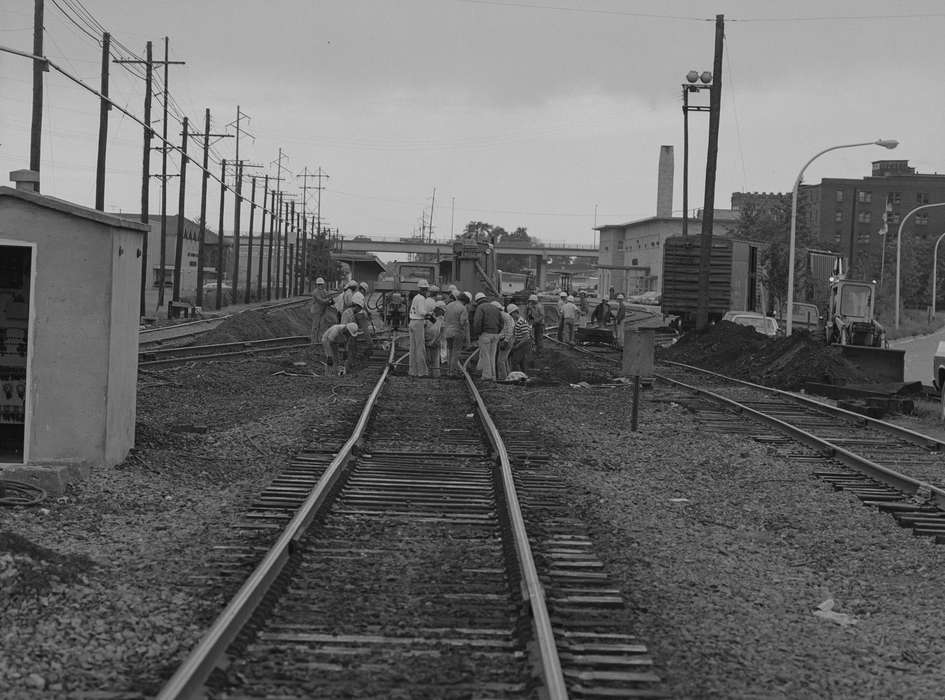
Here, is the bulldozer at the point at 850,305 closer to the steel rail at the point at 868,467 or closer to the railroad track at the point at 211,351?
the railroad track at the point at 211,351

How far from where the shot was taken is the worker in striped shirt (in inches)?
968

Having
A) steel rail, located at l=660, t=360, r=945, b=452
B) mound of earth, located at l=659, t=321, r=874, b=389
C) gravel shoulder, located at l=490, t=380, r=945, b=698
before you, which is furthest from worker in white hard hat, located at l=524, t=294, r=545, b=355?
gravel shoulder, located at l=490, t=380, r=945, b=698

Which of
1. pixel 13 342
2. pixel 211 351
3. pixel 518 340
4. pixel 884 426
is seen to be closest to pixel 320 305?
pixel 211 351

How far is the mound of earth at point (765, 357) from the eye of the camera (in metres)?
27.3

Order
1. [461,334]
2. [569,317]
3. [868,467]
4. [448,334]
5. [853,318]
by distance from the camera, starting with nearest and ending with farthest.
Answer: [868,467]
[448,334]
[461,334]
[853,318]
[569,317]

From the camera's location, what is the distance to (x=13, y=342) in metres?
12.3

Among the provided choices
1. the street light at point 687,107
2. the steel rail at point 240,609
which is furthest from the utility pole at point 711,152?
the steel rail at point 240,609

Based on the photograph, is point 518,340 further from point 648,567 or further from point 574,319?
point 648,567

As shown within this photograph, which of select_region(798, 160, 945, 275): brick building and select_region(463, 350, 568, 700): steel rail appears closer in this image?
select_region(463, 350, 568, 700): steel rail

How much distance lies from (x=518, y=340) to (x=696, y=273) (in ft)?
68.6

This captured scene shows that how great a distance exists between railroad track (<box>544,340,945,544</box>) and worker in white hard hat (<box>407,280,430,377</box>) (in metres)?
Result: 4.92

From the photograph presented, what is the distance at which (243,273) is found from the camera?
14050 centimetres

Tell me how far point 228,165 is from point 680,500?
6773cm

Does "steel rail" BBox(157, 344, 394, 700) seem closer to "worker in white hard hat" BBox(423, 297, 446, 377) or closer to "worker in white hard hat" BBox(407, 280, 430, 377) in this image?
"worker in white hard hat" BBox(407, 280, 430, 377)
